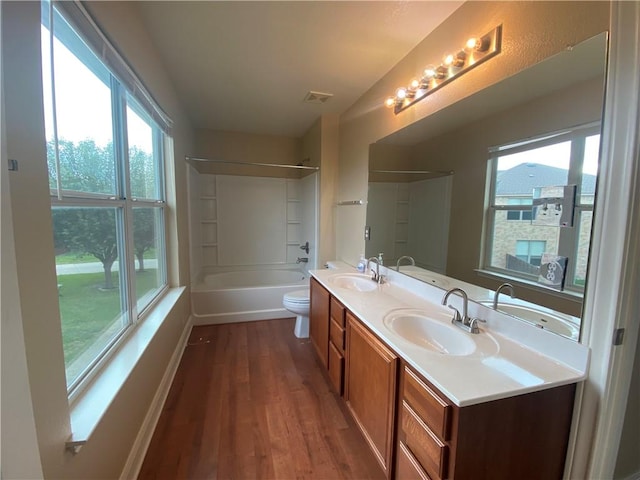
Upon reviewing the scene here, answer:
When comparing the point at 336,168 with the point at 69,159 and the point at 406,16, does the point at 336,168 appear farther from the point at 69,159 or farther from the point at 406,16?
the point at 69,159

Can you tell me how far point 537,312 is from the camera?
116 centimetres

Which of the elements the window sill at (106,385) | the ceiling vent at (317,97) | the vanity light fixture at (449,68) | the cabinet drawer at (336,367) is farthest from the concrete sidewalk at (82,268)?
the ceiling vent at (317,97)

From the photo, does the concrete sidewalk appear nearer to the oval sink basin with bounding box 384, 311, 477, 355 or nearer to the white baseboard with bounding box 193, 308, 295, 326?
the oval sink basin with bounding box 384, 311, 477, 355

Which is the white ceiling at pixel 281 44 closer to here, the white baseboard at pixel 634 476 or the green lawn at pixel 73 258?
the green lawn at pixel 73 258

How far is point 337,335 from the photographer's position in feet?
6.25

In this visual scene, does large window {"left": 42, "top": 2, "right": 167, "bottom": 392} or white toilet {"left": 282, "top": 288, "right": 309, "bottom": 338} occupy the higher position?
large window {"left": 42, "top": 2, "right": 167, "bottom": 392}

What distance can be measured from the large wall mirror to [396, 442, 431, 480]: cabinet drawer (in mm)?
745

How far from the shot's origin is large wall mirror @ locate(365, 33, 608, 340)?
102 cm

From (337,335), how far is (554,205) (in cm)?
139

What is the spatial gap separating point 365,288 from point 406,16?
181 cm

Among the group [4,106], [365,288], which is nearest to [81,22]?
[4,106]

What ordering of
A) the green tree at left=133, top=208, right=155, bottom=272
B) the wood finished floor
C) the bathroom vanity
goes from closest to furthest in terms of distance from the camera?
1. the bathroom vanity
2. the wood finished floor
3. the green tree at left=133, top=208, right=155, bottom=272

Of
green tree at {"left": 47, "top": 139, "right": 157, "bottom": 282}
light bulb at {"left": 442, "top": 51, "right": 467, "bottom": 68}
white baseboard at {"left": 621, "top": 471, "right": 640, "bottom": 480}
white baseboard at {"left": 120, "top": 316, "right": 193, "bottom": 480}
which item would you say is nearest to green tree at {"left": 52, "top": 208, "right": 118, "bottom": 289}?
green tree at {"left": 47, "top": 139, "right": 157, "bottom": 282}

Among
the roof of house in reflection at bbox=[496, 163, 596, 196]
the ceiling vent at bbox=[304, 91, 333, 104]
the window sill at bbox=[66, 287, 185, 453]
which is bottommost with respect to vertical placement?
the window sill at bbox=[66, 287, 185, 453]
